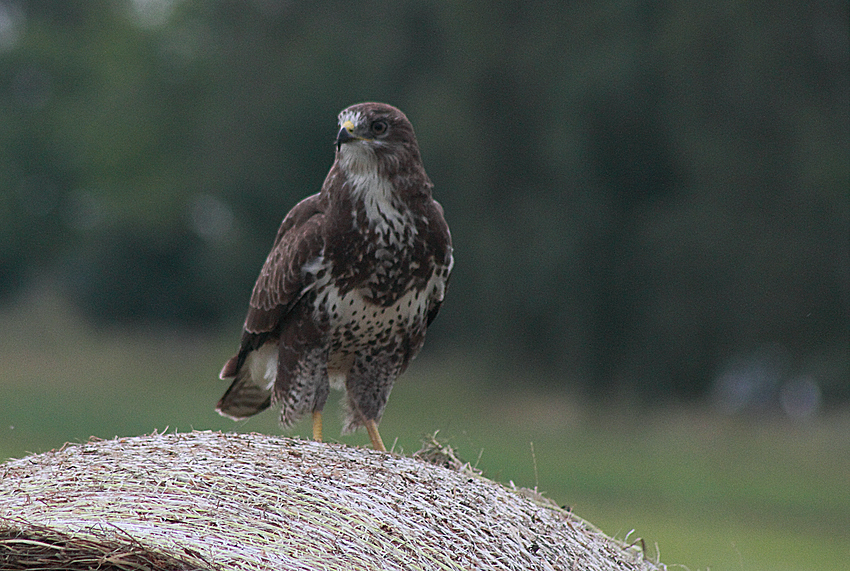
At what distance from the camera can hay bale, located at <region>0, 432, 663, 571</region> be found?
11.8 feet

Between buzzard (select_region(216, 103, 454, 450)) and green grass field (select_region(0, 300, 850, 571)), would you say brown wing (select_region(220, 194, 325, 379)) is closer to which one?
buzzard (select_region(216, 103, 454, 450))

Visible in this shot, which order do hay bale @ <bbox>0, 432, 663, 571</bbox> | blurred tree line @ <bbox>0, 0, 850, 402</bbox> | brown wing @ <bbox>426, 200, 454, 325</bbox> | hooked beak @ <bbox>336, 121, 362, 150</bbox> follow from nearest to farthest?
hay bale @ <bbox>0, 432, 663, 571</bbox>
hooked beak @ <bbox>336, 121, 362, 150</bbox>
brown wing @ <bbox>426, 200, 454, 325</bbox>
blurred tree line @ <bbox>0, 0, 850, 402</bbox>

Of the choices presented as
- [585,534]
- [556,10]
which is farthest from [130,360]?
[585,534]

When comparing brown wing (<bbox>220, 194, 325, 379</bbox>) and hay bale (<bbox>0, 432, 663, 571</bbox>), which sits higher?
brown wing (<bbox>220, 194, 325, 379</bbox>)

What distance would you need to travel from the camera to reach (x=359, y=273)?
5363 millimetres

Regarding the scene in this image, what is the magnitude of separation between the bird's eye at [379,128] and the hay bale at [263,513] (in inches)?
54.5

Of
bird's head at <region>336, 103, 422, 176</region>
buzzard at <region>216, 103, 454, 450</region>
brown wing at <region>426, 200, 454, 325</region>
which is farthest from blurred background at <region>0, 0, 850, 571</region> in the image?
bird's head at <region>336, 103, 422, 176</region>

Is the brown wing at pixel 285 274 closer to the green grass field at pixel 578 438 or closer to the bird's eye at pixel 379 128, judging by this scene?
the bird's eye at pixel 379 128

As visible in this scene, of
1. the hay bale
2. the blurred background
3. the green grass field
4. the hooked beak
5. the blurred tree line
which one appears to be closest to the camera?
the hay bale

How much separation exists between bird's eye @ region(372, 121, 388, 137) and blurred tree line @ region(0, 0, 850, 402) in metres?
13.3

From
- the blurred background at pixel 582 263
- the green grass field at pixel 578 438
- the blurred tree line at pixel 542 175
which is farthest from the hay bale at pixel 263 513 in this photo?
the blurred tree line at pixel 542 175

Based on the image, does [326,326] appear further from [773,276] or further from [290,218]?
[773,276]

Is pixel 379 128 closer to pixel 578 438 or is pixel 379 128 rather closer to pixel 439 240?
pixel 439 240

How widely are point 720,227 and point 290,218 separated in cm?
1326
